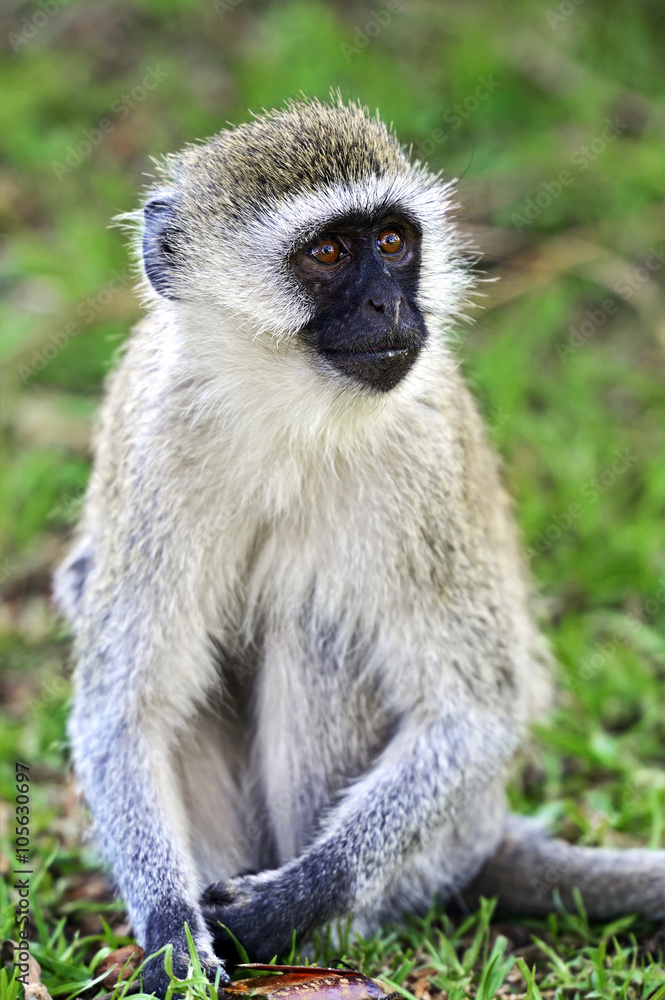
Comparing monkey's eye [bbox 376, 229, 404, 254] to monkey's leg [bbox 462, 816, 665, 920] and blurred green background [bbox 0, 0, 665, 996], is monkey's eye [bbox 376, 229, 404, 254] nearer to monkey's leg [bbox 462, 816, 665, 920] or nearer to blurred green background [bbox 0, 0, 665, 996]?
blurred green background [bbox 0, 0, 665, 996]

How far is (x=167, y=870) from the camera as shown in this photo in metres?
3.71

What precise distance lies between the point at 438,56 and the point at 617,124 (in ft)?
5.18

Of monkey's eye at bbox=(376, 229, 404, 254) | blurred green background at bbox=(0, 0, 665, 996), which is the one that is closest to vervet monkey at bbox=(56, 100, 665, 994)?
monkey's eye at bbox=(376, 229, 404, 254)

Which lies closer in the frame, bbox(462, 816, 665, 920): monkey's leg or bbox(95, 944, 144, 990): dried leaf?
bbox(95, 944, 144, 990): dried leaf

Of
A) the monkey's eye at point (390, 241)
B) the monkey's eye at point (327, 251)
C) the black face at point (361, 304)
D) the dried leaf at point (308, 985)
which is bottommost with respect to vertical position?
the dried leaf at point (308, 985)

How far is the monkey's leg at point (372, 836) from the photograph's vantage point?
3.67m

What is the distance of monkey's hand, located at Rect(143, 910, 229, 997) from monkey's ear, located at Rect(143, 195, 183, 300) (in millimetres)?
2031

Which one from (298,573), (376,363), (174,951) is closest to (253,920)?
(174,951)

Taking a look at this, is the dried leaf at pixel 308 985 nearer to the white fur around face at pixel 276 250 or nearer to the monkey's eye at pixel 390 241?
the white fur around face at pixel 276 250

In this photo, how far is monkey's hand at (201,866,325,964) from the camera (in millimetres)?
3650

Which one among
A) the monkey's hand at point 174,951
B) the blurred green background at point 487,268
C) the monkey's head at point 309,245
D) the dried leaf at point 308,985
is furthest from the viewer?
the blurred green background at point 487,268

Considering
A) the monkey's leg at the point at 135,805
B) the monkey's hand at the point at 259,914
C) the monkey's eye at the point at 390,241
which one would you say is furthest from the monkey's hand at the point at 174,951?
the monkey's eye at the point at 390,241

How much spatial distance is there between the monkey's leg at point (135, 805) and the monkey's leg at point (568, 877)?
1.24m

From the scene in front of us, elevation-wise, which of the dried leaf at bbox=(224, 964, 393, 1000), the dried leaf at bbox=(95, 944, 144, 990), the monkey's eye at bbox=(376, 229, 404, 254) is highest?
the monkey's eye at bbox=(376, 229, 404, 254)
